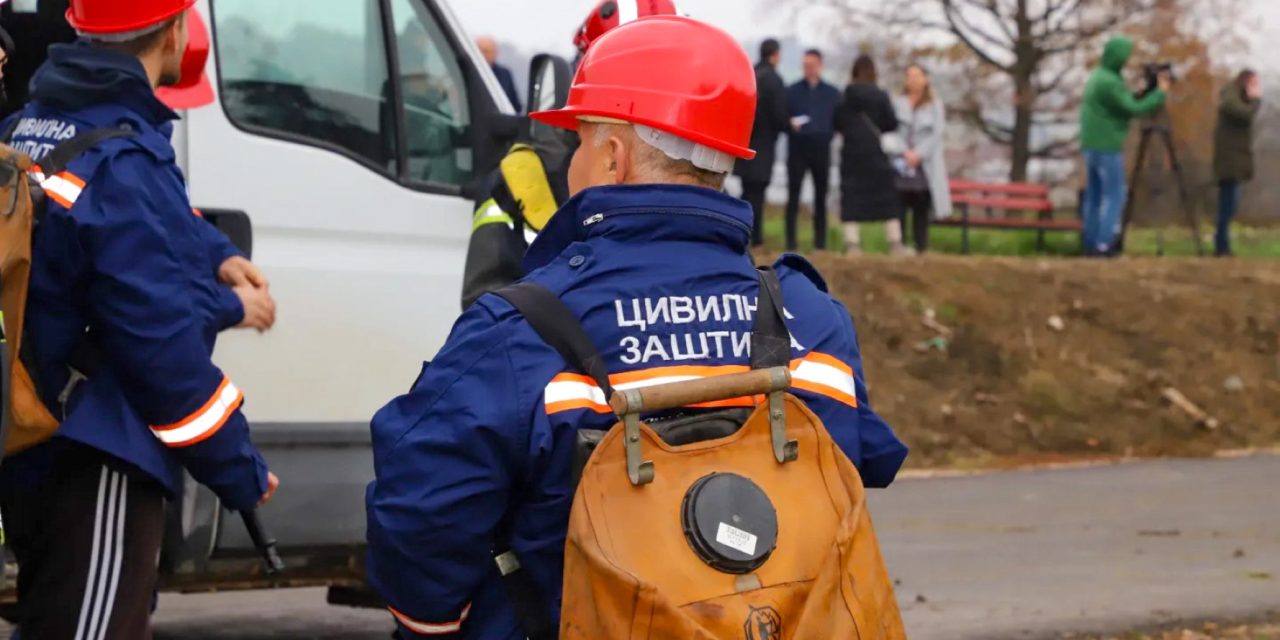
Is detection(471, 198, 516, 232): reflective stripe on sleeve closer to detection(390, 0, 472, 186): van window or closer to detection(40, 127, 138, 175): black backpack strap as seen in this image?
detection(390, 0, 472, 186): van window

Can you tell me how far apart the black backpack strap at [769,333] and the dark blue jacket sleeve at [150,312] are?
1.37 metres

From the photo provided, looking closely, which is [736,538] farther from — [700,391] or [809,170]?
[809,170]

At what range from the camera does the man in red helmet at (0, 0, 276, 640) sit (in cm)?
377

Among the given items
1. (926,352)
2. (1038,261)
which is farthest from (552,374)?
(1038,261)

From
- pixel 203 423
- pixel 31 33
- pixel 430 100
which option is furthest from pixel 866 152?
pixel 203 423

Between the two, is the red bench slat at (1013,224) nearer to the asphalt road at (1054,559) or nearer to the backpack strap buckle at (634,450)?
the asphalt road at (1054,559)

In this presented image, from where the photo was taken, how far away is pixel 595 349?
275 centimetres

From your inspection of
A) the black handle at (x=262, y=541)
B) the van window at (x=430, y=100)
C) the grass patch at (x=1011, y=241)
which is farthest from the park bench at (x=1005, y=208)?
the black handle at (x=262, y=541)

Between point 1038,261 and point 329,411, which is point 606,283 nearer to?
point 329,411

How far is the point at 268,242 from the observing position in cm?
535

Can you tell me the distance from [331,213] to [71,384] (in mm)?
1698

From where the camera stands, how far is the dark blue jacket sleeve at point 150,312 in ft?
12.3

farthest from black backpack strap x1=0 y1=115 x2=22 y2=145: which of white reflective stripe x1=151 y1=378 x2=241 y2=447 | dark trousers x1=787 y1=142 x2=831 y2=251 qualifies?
dark trousers x1=787 y1=142 x2=831 y2=251

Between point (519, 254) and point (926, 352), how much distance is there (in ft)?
25.6
